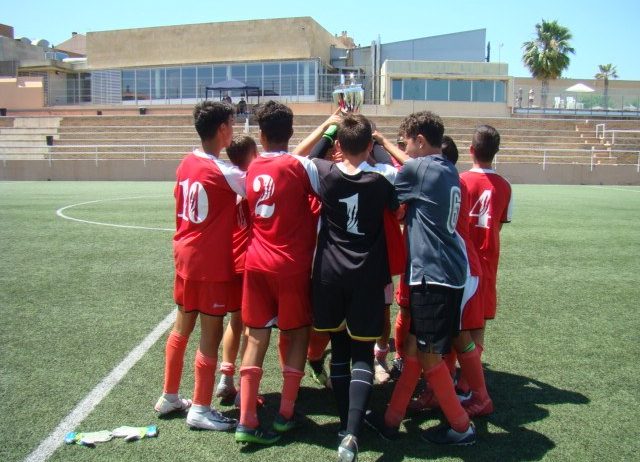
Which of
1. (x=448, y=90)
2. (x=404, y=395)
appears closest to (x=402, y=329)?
(x=404, y=395)

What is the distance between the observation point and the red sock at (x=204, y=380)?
3627 millimetres

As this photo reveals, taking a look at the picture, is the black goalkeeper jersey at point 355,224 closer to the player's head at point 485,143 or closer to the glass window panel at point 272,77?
the player's head at point 485,143

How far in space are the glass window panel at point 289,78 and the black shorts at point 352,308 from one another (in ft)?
133

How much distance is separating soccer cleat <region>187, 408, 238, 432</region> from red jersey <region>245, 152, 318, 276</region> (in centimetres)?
94

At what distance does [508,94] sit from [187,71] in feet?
78.1

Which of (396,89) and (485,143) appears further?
(396,89)

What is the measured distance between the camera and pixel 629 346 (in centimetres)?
493

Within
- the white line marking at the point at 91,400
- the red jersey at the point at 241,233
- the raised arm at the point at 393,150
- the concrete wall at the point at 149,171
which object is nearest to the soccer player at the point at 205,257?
the red jersey at the point at 241,233

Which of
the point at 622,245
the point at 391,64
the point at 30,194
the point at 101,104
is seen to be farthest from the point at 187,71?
the point at 622,245

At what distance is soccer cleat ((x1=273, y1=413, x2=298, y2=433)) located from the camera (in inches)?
138

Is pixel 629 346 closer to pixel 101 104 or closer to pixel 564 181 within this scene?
pixel 564 181

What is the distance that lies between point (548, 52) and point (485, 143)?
53.7 metres

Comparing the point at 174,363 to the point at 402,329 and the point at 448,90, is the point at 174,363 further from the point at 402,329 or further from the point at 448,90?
the point at 448,90

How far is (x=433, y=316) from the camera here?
3.32m
